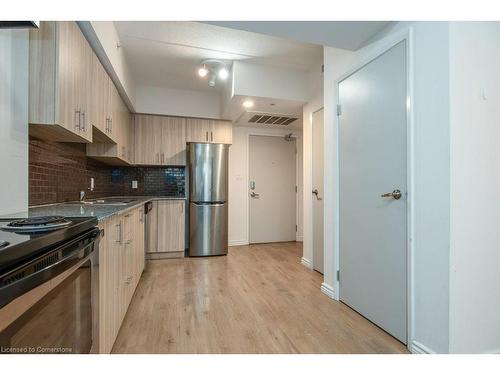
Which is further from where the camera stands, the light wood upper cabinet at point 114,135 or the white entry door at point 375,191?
the light wood upper cabinet at point 114,135

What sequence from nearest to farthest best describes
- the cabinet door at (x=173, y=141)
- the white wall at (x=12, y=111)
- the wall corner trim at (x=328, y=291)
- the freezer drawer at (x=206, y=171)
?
the white wall at (x=12, y=111) < the wall corner trim at (x=328, y=291) < the freezer drawer at (x=206, y=171) < the cabinet door at (x=173, y=141)

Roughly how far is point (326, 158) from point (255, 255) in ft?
6.73

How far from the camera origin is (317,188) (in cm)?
307

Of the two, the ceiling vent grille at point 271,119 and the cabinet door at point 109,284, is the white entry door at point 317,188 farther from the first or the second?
the cabinet door at point 109,284

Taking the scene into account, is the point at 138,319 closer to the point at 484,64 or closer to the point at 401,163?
the point at 401,163

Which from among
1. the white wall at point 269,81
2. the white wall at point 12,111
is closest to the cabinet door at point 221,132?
the white wall at point 269,81

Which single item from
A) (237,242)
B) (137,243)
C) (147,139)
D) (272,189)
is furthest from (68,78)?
(272,189)

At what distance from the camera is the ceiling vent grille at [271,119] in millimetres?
3928

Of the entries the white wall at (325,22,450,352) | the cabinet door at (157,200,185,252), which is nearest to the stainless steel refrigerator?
the cabinet door at (157,200,185,252)

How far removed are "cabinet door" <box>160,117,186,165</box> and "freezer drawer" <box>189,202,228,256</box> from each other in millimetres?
795

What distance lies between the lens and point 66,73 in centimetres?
146

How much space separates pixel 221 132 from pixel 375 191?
2.77 metres

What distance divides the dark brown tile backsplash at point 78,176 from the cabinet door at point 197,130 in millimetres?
588

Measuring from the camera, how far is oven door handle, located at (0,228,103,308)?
0.57 m
